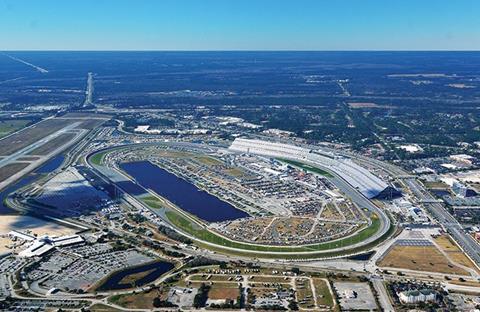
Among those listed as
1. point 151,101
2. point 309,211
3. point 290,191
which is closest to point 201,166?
point 290,191

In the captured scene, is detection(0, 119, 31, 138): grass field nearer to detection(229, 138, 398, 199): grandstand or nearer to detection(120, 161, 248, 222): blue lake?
detection(120, 161, 248, 222): blue lake

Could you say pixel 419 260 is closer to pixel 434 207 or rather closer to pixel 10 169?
pixel 434 207

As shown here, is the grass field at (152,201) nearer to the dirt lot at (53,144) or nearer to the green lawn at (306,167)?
the green lawn at (306,167)

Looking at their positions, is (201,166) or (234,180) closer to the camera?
(234,180)

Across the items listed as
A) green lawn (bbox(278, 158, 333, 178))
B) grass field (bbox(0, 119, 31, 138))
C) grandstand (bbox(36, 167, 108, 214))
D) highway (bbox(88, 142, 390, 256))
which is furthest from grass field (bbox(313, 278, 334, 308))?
grass field (bbox(0, 119, 31, 138))

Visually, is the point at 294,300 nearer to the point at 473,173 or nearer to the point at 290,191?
the point at 290,191

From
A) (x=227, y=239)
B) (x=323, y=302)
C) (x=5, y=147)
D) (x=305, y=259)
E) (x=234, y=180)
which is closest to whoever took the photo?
(x=323, y=302)
